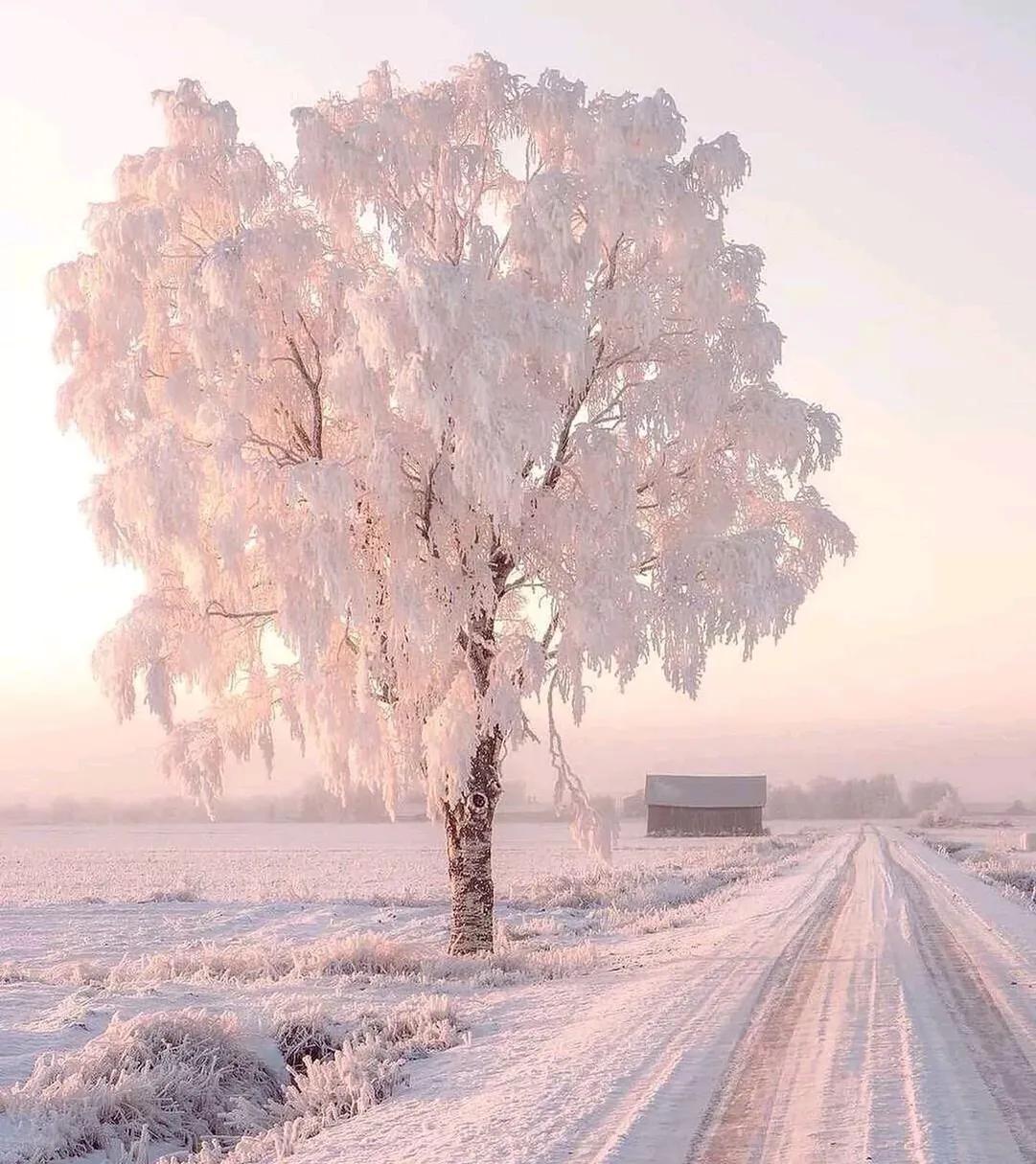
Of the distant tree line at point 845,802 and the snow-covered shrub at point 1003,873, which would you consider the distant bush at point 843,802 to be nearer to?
the distant tree line at point 845,802

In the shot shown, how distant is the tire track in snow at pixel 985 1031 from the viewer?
261 inches

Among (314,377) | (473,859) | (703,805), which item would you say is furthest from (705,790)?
(314,377)

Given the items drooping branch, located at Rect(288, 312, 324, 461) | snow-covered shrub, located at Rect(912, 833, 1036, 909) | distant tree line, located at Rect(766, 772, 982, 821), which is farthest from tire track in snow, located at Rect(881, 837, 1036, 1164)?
distant tree line, located at Rect(766, 772, 982, 821)

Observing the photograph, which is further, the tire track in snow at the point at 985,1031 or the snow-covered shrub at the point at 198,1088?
the snow-covered shrub at the point at 198,1088

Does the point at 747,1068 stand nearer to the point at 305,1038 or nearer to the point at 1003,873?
the point at 305,1038

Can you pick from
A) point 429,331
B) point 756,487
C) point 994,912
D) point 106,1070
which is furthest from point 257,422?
point 994,912

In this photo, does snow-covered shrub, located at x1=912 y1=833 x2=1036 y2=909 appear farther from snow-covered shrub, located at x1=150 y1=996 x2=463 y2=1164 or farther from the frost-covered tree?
snow-covered shrub, located at x1=150 y1=996 x2=463 y2=1164

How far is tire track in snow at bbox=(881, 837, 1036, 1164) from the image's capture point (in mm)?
6625

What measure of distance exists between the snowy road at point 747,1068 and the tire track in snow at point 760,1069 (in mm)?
21

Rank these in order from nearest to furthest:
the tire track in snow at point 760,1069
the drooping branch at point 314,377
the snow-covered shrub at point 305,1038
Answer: the tire track in snow at point 760,1069 → the snow-covered shrub at point 305,1038 → the drooping branch at point 314,377

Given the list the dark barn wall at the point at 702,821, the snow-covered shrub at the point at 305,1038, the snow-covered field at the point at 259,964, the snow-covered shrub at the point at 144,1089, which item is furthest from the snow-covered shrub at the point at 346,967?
the dark barn wall at the point at 702,821

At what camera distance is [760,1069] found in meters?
7.79

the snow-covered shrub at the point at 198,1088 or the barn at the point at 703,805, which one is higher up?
the snow-covered shrub at the point at 198,1088

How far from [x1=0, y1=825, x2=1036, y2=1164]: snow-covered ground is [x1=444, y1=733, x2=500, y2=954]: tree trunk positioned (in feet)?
2.07
